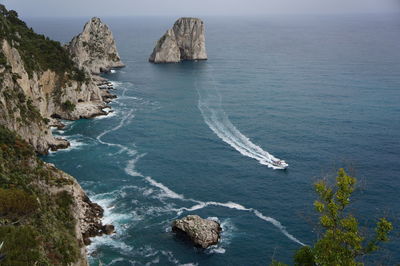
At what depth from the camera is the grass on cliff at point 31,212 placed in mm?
39469

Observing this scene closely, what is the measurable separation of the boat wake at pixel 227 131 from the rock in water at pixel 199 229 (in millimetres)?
25030

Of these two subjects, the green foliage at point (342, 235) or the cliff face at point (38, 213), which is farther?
the cliff face at point (38, 213)

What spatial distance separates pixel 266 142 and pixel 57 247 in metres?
58.7

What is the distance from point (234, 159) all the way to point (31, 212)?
157 ft

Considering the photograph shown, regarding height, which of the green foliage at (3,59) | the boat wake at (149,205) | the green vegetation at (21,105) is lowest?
the boat wake at (149,205)

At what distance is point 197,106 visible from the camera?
415ft

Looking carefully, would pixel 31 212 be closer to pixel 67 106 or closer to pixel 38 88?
pixel 38 88

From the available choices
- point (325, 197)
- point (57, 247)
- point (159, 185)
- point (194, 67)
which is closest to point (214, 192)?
point (159, 185)

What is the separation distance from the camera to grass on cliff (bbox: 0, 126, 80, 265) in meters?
39.5

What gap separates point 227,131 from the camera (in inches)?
4053

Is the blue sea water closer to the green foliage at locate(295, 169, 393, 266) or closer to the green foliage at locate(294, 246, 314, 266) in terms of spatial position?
the green foliage at locate(294, 246, 314, 266)

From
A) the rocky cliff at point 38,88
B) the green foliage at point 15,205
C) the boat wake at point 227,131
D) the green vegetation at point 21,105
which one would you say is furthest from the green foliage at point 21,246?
the boat wake at point 227,131

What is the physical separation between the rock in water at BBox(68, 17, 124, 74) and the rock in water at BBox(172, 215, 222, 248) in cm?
12808

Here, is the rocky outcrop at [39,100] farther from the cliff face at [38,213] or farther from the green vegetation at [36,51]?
the cliff face at [38,213]
